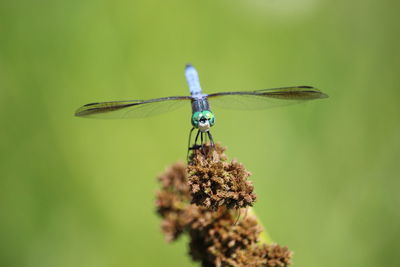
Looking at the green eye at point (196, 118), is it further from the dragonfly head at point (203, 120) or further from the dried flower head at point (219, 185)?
the dried flower head at point (219, 185)

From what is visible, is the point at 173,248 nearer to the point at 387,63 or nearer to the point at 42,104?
the point at 42,104

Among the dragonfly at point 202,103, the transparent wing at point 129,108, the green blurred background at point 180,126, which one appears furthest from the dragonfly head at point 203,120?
the green blurred background at point 180,126

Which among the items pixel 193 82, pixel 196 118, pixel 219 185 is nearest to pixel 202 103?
pixel 196 118

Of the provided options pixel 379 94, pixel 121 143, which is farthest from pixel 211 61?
pixel 379 94

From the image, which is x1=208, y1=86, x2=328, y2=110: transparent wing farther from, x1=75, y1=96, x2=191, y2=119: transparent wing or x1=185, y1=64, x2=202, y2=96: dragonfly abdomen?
x1=75, y1=96, x2=191, y2=119: transparent wing

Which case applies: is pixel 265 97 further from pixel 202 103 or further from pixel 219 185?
pixel 219 185
